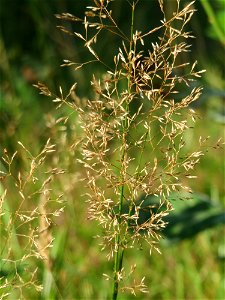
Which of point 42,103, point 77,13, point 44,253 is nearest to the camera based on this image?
point 44,253

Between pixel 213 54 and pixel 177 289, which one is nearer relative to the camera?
pixel 177 289

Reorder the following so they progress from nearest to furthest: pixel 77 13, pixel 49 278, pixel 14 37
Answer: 1. pixel 49 278
2. pixel 14 37
3. pixel 77 13

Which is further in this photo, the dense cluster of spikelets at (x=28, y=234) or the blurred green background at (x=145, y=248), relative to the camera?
the blurred green background at (x=145, y=248)

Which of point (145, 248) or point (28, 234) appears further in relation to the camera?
point (145, 248)

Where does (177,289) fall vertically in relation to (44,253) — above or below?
below

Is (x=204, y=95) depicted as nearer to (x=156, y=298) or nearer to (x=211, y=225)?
(x=211, y=225)

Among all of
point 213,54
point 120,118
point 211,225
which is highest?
point 120,118

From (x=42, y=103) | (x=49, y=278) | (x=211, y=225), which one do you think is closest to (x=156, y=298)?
(x=211, y=225)

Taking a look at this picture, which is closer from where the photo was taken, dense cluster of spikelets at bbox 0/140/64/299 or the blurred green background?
dense cluster of spikelets at bbox 0/140/64/299

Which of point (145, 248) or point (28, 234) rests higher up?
point (28, 234)

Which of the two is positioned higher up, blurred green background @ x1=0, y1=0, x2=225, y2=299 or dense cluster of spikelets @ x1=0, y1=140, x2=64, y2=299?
dense cluster of spikelets @ x1=0, y1=140, x2=64, y2=299

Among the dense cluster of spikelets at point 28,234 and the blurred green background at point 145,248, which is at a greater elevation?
the dense cluster of spikelets at point 28,234
